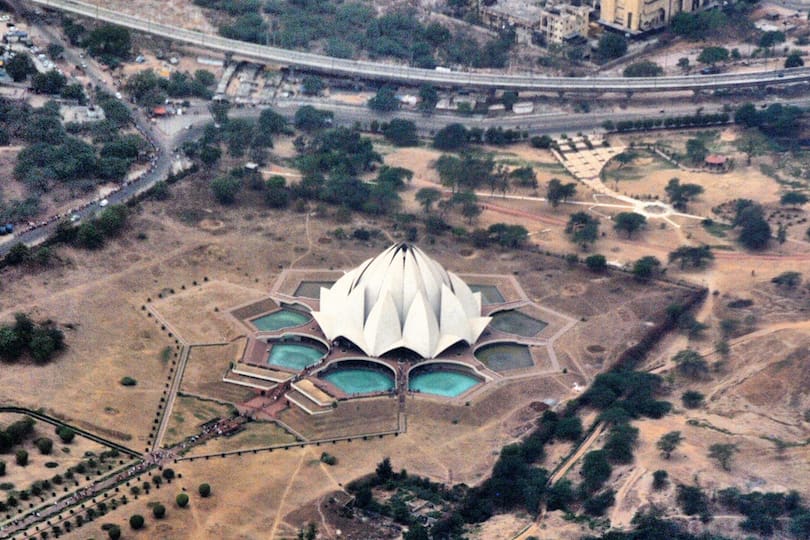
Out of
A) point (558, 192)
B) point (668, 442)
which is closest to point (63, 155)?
point (558, 192)

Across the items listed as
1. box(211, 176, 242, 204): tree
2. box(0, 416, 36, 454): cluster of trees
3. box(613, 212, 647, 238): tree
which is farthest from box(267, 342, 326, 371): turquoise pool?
box(613, 212, 647, 238): tree

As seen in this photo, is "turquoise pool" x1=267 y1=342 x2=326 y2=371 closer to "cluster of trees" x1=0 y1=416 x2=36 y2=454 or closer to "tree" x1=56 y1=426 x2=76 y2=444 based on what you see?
"tree" x1=56 y1=426 x2=76 y2=444

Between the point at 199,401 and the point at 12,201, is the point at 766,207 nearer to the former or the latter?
the point at 199,401

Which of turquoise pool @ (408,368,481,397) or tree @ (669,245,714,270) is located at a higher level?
tree @ (669,245,714,270)

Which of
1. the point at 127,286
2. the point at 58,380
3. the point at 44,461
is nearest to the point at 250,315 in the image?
the point at 127,286

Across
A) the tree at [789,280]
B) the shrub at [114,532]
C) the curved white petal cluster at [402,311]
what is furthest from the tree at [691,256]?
the shrub at [114,532]

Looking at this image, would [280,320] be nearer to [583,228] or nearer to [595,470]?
[583,228]
